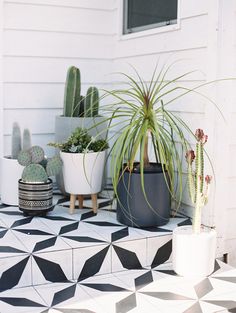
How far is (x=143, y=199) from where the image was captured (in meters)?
2.77

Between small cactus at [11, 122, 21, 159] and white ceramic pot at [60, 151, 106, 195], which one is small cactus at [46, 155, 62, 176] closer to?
white ceramic pot at [60, 151, 106, 195]

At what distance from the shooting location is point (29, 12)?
132 inches

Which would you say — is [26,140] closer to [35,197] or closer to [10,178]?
[10,178]

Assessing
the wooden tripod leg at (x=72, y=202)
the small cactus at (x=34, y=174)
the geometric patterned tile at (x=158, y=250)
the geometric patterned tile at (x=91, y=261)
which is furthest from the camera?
the wooden tripod leg at (x=72, y=202)

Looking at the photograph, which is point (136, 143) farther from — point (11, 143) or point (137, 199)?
point (11, 143)

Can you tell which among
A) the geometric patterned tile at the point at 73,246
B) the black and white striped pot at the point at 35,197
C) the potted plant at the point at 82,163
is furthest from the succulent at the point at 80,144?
the geometric patterned tile at the point at 73,246

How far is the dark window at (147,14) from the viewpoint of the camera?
3106 mm

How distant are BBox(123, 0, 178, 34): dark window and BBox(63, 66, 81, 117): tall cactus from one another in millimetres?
Result: 570

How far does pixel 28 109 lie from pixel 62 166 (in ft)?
2.18

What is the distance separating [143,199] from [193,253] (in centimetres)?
42

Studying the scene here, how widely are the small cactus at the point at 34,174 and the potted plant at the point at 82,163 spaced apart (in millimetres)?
146

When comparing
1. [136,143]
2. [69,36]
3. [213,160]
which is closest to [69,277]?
[136,143]

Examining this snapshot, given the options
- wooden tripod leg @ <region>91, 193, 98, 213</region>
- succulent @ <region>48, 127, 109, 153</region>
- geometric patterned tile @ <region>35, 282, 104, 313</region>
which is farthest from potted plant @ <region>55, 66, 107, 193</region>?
geometric patterned tile @ <region>35, 282, 104, 313</region>

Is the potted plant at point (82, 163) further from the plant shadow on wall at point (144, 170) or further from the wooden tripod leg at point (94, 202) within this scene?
the plant shadow on wall at point (144, 170)
